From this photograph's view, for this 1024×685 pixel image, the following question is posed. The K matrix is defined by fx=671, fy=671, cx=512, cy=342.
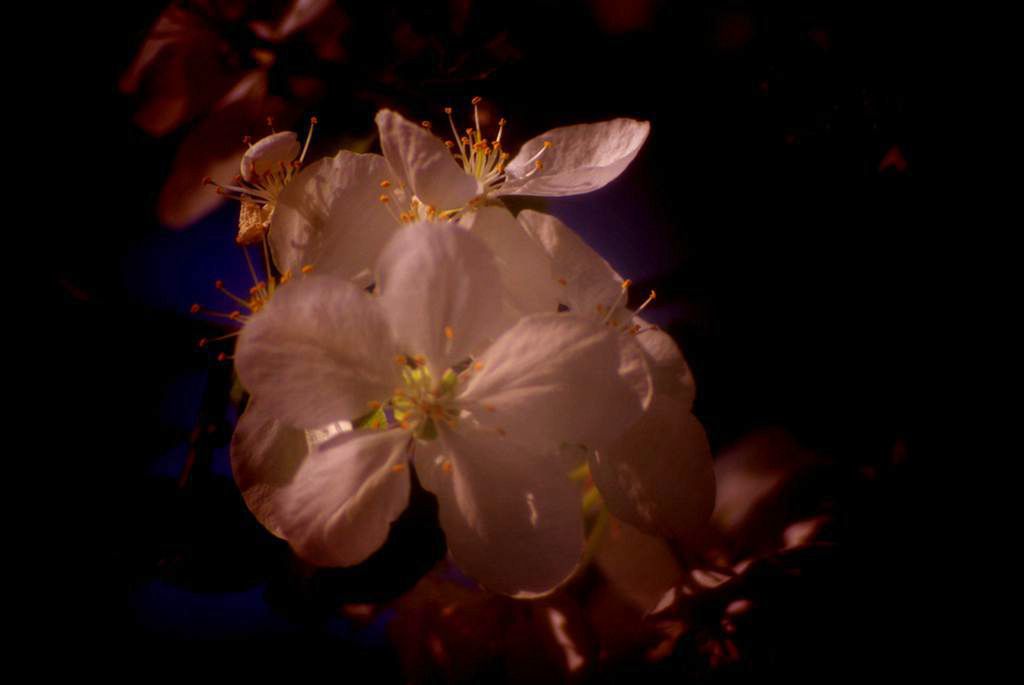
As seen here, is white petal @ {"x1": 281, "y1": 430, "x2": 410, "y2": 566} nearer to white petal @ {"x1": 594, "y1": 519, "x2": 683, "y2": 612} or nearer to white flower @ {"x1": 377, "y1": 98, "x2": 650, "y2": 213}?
white flower @ {"x1": 377, "y1": 98, "x2": 650, "y2": 213}

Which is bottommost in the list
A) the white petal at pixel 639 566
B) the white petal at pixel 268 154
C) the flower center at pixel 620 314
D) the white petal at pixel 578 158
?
the white petal at pixel 639 566

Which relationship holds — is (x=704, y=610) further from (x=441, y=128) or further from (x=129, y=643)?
(x=129, y=643)

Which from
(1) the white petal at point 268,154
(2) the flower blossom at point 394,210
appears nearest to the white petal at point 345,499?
(2) the flower blossom at point 394,210

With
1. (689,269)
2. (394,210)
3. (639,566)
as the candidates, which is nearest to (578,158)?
(394,210)

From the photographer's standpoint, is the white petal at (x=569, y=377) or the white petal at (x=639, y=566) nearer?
the white petal at (x=569, y=377)

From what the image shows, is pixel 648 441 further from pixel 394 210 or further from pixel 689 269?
pixel 689 269

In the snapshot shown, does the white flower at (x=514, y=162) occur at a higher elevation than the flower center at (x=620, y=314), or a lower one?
higher

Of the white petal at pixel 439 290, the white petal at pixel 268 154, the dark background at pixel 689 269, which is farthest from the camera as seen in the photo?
the dark background at pixel 689 269

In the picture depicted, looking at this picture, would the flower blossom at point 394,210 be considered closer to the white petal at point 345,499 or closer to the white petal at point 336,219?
the white petal at point 336,219
